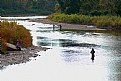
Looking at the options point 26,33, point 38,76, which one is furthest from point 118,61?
point 26,33

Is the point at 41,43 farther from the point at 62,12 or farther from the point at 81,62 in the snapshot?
the point at 62,12

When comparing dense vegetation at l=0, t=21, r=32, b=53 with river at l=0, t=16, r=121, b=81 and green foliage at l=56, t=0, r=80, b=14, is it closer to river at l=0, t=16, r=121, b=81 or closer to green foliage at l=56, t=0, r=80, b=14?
river at l=0, t=16, r=121, b=81

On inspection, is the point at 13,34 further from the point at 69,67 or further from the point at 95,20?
the point at 95,20

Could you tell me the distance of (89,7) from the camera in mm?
159125

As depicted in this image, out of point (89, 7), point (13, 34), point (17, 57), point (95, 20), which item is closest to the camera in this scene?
point (17, 57)

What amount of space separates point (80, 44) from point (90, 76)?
111 feet

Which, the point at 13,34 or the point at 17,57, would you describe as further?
the point at 13,34

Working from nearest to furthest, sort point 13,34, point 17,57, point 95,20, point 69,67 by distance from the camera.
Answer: point 69,67
point 17,57
point 13,34
point 95,20

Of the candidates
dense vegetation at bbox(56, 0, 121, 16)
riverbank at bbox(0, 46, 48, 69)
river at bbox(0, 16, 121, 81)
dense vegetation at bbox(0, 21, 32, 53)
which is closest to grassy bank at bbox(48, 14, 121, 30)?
dense vegetation at bbox(56, 0, 121, 16)

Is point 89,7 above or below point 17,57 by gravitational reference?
below

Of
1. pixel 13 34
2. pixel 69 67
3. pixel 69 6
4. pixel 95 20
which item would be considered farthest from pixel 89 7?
pixel 69 67

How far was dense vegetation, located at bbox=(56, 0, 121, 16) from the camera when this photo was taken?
142 m

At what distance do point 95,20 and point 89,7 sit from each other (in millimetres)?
18235

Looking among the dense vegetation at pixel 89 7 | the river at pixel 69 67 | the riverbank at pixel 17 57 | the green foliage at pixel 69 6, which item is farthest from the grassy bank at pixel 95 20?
the riverbank at pixel 17 57
